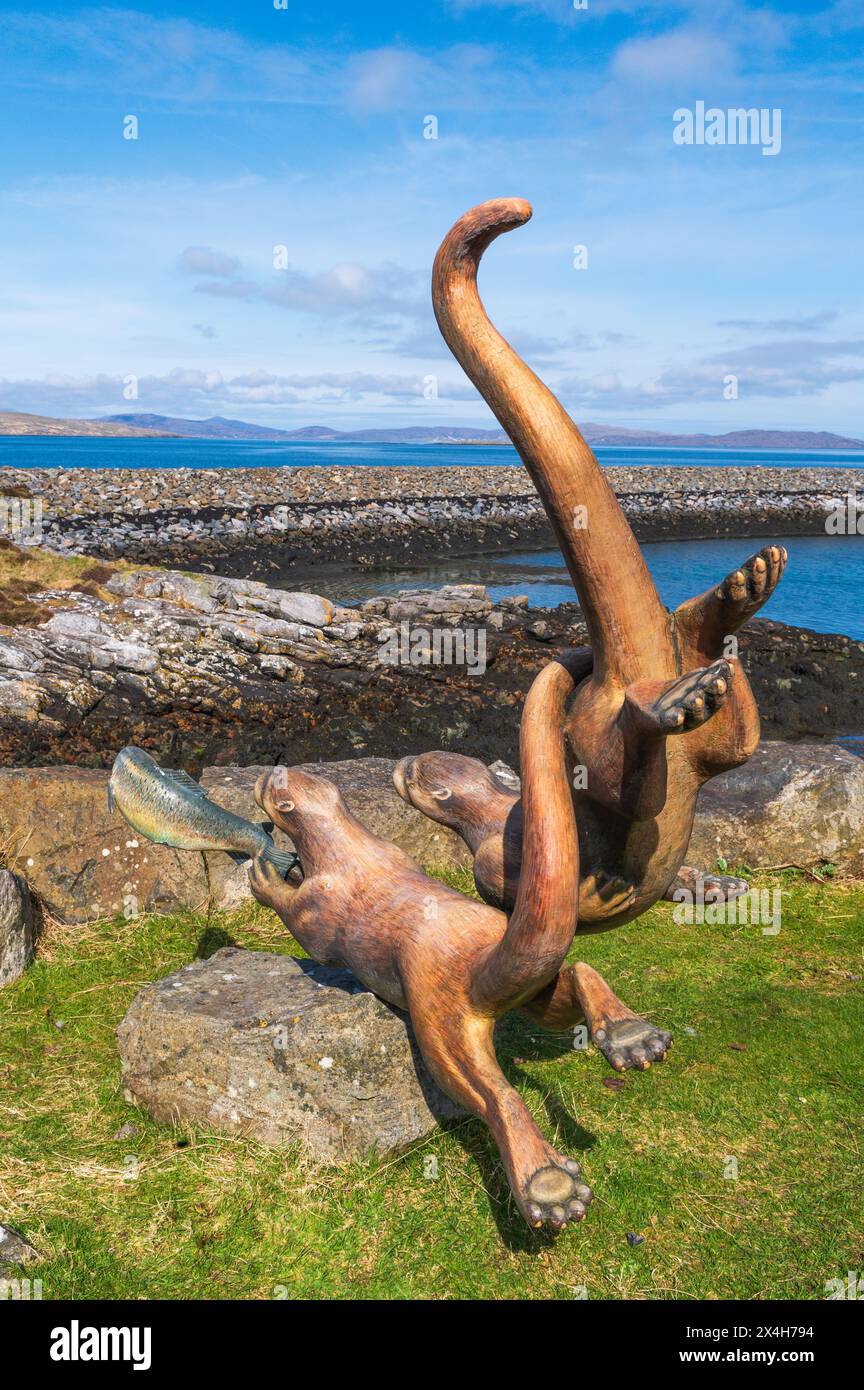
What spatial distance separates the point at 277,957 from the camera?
5.27 metres

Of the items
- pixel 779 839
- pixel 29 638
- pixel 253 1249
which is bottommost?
pixel 253 1249

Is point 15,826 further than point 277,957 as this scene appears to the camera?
Yes

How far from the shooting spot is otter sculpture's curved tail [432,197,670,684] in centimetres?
306

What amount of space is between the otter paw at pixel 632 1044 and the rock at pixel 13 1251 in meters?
2.24

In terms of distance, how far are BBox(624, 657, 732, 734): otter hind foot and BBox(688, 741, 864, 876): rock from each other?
5.16m

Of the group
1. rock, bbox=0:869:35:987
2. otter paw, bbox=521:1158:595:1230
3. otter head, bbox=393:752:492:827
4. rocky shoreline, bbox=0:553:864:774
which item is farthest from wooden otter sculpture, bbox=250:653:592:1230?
rocky shoreline, bbox=0:553:864:774

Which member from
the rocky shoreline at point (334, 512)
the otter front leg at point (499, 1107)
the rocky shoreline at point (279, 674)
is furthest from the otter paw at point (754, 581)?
the rocky shoreline at point (334, 512)

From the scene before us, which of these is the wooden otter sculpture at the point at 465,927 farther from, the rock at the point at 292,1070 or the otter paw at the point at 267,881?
the rock at the point at 292,1070

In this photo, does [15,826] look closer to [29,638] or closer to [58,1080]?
[58,1080]

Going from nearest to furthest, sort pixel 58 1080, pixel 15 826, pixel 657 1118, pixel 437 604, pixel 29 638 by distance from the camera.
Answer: pixel 657 1118 < pixel 58 1080 < pixel 15 826 < pixel 29 638 < pixel 437 604

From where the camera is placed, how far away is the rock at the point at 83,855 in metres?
6.63

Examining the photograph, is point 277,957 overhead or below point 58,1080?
overhead
